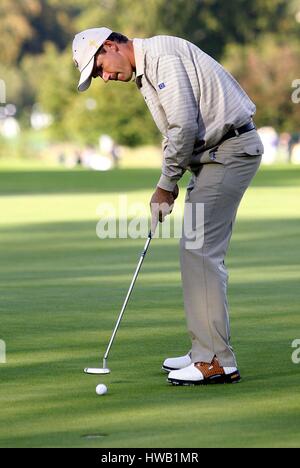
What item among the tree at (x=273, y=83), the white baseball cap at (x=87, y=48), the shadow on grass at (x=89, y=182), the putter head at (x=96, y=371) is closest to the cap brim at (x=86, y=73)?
the white baseball cap at (x=87, y=48)

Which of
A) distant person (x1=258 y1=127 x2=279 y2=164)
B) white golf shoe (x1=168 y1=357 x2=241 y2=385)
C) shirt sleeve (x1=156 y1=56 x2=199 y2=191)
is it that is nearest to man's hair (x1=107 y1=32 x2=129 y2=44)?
shirt sleeve (x1=156 y1=56 x2=199 y2=191)

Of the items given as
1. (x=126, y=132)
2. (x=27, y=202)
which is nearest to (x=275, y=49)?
(x=126, y=132)

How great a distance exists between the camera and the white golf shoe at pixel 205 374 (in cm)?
819

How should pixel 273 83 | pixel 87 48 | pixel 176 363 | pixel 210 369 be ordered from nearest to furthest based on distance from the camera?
pixel 87 48
pixel 210 369
pixel 176 363
pixel 273 83

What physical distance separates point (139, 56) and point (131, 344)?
2.52 metres

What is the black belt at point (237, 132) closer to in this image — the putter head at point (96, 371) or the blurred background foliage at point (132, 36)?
the putter head at point (96, 371)

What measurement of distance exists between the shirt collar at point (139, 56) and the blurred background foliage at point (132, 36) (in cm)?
6847

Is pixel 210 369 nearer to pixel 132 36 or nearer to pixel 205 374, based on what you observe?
pixel 205 374

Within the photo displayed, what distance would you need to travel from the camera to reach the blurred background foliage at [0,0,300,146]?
78938 millimetres

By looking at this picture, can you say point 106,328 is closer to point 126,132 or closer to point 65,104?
point 126,132

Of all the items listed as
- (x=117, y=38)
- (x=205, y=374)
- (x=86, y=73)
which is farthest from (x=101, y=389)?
(x=117, y=38)

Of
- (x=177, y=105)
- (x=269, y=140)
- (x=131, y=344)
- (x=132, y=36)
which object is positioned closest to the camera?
(x=177, y=105)

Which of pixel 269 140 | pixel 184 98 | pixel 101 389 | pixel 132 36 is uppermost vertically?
pixel 132 36

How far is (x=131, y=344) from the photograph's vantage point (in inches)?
386
